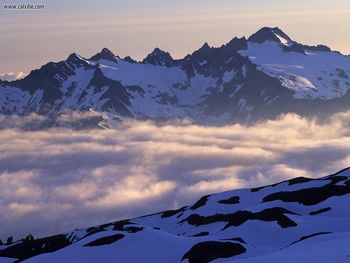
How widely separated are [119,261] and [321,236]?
27.0 metres

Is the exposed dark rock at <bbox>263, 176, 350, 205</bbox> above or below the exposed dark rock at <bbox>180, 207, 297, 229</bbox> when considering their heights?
→ above

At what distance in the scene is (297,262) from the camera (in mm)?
50344

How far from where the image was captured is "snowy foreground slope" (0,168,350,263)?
74.2m

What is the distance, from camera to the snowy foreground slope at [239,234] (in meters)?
74.2

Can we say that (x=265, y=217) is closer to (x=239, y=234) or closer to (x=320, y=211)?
(x=239, y=234)

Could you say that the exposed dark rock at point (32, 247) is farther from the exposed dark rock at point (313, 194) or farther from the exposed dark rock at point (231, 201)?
the exposed dark rock at point (313, 194)

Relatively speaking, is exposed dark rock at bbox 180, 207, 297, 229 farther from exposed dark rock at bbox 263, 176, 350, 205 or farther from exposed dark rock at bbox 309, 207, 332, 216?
exposed dark rock at bbox 263, 176, 350, 205

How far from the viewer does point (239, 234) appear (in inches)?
4001

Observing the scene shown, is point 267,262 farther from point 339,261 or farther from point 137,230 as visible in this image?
point 137,230

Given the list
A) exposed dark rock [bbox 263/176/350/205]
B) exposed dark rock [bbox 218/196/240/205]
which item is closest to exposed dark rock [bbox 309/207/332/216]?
exposed dark rock [bbox 263/176/350/205]

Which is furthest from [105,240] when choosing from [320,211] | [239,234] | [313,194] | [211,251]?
[313,194]

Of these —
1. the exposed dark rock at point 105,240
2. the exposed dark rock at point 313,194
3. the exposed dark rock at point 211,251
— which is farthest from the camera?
the exposed dark rock at point 313,194

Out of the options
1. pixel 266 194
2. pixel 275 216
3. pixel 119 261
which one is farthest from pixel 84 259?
pixel 266 194

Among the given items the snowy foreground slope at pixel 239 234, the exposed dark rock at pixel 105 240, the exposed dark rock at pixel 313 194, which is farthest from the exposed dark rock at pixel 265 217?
the exposed dark rock at pixel 105 240
